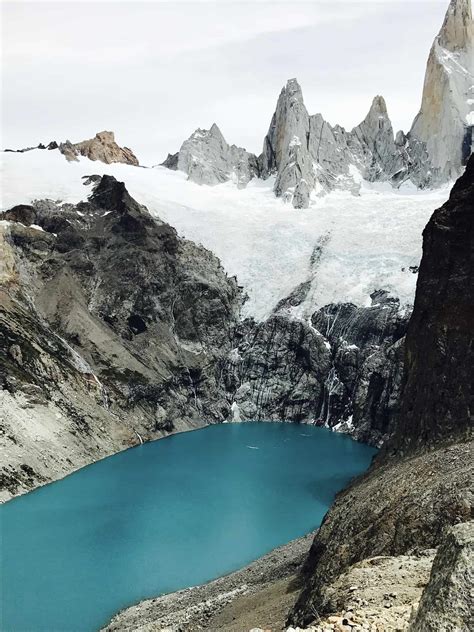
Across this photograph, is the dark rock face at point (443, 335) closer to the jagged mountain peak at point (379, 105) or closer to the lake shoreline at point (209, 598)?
the lake shoreline at point (209, 598)

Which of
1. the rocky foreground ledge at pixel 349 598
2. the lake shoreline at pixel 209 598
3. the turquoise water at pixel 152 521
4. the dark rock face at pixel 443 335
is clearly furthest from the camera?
the turquoise water at pixel 152 521

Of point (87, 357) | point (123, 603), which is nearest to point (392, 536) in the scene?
point (123, 603)

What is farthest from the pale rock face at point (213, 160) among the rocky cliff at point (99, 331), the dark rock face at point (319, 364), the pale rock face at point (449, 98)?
the dark rock face at point (319, 364)

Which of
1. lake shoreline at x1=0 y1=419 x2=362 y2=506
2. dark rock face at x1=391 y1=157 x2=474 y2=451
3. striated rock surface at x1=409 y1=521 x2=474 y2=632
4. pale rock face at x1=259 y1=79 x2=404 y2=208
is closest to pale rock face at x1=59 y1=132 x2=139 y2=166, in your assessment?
pale rock face at x1=259 y1=79 x2=404 y2=208

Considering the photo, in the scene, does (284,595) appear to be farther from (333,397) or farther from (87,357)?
(333,397)

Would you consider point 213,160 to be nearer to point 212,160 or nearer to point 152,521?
point 212,160

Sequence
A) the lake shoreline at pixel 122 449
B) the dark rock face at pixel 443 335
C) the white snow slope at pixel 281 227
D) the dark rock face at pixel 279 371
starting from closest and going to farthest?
the dark rock face at pixel 443 335, the lake shoreline at pixel 122 449, the dark rock face at pixel 279 371, the white snow slope at pixel 281 227

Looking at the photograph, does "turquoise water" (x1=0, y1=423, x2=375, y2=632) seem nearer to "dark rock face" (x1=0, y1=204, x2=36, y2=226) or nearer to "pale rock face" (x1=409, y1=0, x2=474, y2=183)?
"dark rock face" (x1=0, y1=204, x2=36, y2=226)
